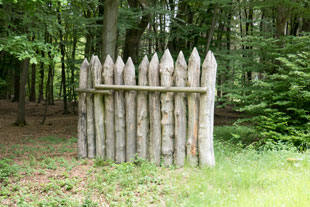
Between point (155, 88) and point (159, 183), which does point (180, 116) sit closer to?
point (155, 88)

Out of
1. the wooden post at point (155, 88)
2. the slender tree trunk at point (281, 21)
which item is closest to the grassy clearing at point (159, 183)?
the wooden post at point (155, 88)

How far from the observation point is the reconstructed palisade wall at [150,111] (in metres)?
5.39

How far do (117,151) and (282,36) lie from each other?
5.79 meters

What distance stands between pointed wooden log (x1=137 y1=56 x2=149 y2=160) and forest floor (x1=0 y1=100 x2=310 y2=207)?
0.31 meters

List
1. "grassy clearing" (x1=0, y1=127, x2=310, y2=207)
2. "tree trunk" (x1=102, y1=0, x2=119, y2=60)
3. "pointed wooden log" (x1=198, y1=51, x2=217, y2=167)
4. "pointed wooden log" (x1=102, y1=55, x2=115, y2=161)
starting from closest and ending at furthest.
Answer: "grassy clearing" (x1=0, y1=127, x2=310, y2=207) → "pointed wooden log" (x1=198, y1=51, x2=217, y2=167) → "pointed wooden log" (x1=102, y1=55, x2=115, y2=161) → "tree trunk" (x1=102, y1=0, x2=119, y2=60)

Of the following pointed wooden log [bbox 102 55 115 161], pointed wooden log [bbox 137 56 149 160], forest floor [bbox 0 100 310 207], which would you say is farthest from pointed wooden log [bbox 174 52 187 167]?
pointed wooden log [bbox 102 55 115 161]

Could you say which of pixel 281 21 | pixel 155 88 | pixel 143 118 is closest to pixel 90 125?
pixel 143 118

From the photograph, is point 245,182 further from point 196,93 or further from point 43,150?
point 43,150

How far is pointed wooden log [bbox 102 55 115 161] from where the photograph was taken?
605 centimetres

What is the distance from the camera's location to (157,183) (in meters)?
4.75

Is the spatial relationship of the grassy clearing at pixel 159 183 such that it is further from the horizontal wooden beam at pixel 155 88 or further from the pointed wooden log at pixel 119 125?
the horizontal wooden beam at pixel 155 88

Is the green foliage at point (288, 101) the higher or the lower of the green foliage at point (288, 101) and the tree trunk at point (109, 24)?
the lower

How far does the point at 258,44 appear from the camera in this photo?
7.69 metres

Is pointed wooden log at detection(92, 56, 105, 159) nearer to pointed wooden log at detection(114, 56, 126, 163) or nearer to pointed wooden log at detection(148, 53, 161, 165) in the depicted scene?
pointed wooden log at detection(114, 56, 126, 163)
